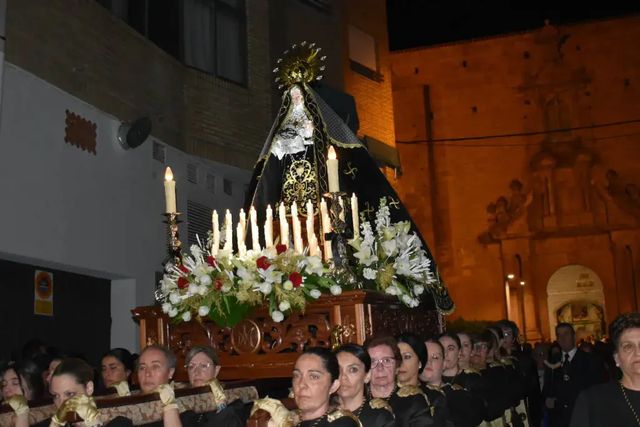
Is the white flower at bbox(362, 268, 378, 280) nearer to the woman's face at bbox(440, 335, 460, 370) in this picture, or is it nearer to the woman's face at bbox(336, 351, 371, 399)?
the woman's face at bbox(440, 335, 460, 370)

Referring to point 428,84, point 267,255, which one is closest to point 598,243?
point 428,84

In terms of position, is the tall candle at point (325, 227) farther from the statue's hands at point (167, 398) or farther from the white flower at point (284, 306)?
the statue's hands at point (167, 398)

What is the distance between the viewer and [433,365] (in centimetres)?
543

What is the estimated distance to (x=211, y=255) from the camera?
5.96 metres

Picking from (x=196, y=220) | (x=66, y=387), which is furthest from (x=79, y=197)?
(x=66, y=387)

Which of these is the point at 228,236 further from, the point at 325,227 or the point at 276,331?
the point at 276,331

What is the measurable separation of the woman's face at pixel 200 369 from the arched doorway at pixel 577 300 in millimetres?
19280

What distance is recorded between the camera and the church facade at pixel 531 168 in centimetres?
2328

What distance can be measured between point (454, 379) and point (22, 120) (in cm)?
539

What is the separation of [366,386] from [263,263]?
1239 mm

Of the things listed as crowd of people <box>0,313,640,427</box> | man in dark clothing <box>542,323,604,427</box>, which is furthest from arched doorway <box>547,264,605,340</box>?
crowd of people <box>0,313,640,427</box>

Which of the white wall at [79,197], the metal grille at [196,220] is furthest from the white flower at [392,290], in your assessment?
the metal grille at [196,220]

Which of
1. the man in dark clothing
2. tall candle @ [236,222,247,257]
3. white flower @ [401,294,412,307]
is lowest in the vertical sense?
the man in dark clothing

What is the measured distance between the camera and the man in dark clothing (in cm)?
897
